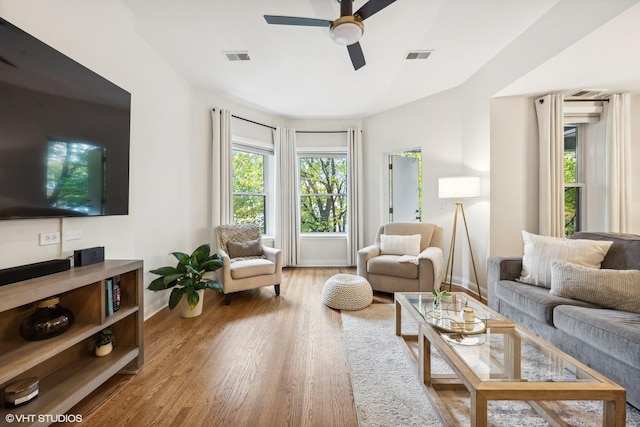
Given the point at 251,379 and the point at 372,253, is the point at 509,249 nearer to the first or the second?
the point at 372,253

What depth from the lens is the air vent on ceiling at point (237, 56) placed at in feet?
9.63

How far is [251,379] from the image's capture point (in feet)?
5.90

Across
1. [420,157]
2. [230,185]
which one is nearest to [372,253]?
[420,157]

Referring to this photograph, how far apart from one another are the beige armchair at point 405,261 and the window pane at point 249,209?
208cm

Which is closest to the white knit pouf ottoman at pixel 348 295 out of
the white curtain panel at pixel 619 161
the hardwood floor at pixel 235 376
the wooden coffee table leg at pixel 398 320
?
the hardwood floor at pixel 235 376

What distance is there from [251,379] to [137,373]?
2.59ft

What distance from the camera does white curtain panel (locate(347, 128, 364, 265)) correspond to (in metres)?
4.91

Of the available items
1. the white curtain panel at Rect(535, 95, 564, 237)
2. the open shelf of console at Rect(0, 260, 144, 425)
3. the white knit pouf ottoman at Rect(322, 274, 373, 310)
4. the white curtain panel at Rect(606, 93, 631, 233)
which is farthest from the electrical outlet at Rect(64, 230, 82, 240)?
the white curtain panel at Rect(606, 93, 631, 233)

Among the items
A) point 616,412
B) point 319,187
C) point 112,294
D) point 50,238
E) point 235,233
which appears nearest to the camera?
point 616,412

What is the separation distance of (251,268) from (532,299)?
105 inches

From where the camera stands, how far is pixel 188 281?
272 cm

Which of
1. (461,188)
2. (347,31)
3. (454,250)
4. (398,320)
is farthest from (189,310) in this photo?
(454,250)

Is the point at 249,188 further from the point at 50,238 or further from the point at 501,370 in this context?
the point at 501,370

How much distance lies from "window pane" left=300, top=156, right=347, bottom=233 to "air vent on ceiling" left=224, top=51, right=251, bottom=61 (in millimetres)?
2289
